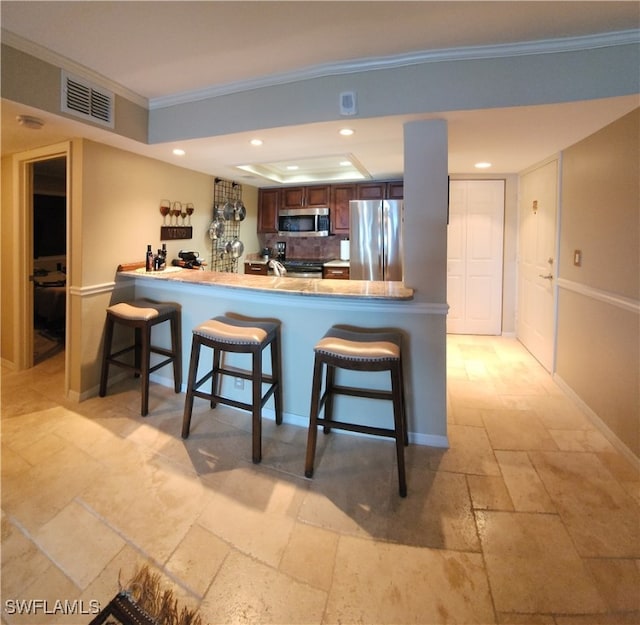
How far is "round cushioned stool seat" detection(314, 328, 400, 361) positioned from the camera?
5.98ft

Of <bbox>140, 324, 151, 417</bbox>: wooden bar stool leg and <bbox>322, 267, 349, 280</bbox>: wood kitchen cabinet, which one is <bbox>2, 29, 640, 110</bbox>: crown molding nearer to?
<bbox>140, 324, 151, 417</bbox>: wooden bar stool leg

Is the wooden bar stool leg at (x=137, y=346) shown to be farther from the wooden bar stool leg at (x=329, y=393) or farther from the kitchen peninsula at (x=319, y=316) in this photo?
the wooden bar stool leg at (x=329, y=393)

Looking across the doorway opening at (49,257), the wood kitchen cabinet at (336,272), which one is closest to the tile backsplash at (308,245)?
the wood kitchen cabinet at (336,272)

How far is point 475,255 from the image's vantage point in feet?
14.5

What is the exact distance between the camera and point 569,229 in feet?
9.48

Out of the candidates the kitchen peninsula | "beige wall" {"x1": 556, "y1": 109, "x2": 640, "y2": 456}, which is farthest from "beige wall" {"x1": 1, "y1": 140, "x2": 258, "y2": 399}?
"beige wall" {"x1": 556, "y1": 109, "x2": 640, "y2": 456}

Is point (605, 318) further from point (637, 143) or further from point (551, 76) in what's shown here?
point (551, 76)

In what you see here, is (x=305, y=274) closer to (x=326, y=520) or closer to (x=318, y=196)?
(x=318, y=196)

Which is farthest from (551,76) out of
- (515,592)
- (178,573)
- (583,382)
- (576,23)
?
(178,573)

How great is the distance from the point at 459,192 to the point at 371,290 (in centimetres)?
294

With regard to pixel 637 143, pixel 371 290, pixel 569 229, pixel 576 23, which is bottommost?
pixel 371 290

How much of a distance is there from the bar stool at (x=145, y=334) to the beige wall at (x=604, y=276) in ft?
10.3

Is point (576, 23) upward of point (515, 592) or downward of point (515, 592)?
upward

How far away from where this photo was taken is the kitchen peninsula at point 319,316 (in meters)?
2.16
